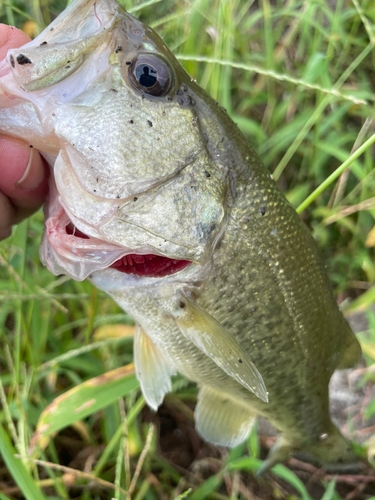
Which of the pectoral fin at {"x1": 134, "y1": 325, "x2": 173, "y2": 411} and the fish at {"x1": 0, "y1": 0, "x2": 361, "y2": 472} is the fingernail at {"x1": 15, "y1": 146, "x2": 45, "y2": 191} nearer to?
the fish at {"x1": 0, "y1": 0, "x2": 361, "y2": 472}

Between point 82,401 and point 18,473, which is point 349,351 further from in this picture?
point 18,473

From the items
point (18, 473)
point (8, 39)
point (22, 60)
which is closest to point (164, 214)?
point (22, 60)

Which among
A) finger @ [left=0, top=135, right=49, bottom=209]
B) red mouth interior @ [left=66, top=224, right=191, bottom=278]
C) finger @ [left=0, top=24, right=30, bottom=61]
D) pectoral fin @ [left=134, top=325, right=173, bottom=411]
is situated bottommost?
pectoral fin @ [left=134, top=325, right=173, bottom=411]

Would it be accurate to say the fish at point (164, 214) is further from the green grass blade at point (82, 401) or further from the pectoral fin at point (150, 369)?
the green grass blade at point (82, 401)

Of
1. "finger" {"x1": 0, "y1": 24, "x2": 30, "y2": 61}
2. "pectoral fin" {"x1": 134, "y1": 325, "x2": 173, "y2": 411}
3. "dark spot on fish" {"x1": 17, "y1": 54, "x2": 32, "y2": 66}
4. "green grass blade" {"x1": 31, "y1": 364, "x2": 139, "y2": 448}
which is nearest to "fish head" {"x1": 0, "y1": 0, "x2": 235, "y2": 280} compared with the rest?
"dark spot on fish" {"x1": 17, "y1": 54, "x2": 32, "y2": 66}

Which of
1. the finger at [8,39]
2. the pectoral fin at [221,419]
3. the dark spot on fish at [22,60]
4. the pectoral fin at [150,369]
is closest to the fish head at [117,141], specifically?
the dark spot on fish at [22,60]

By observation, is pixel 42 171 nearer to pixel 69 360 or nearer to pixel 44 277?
pixel 44 277
